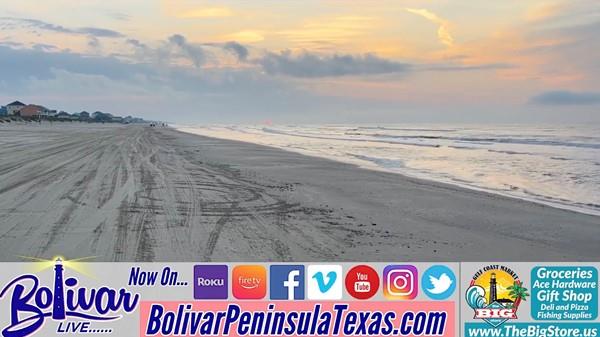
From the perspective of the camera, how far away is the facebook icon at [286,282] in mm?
4078

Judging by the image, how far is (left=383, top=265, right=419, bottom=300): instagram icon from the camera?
4133 mm

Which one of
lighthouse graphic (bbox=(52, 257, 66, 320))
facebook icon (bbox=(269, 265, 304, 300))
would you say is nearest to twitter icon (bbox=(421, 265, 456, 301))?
facebook icon (bbox=(269, 265, 304, 300))

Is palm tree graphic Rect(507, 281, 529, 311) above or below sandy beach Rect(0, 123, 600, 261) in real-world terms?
above

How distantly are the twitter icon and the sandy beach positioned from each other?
244 cm

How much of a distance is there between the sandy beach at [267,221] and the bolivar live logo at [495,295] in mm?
2550

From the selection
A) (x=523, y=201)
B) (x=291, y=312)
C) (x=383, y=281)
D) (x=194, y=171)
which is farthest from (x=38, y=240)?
(x=523, y=201)

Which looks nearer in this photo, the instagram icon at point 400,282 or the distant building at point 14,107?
the instagram icon at point 400,282

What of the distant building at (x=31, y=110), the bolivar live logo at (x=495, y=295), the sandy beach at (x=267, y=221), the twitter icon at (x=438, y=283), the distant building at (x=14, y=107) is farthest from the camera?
the distant building at (x=14, y=107)

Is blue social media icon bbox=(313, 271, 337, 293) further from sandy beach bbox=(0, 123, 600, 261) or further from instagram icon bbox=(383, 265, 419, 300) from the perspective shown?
sandy beach bbox=(0, 123, 600, 261)

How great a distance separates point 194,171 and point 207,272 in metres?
12.6

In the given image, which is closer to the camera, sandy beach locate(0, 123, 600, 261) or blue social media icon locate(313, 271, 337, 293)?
blue social media icon locate(313, 271, 337, 293)

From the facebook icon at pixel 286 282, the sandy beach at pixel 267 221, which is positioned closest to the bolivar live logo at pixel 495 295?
the facebook icon at pixel 286 282

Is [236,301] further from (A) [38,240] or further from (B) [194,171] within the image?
(B) [194,171]

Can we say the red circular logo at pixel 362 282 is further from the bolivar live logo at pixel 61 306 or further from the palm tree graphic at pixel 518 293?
the bolivar live logo at pixel 61 306
